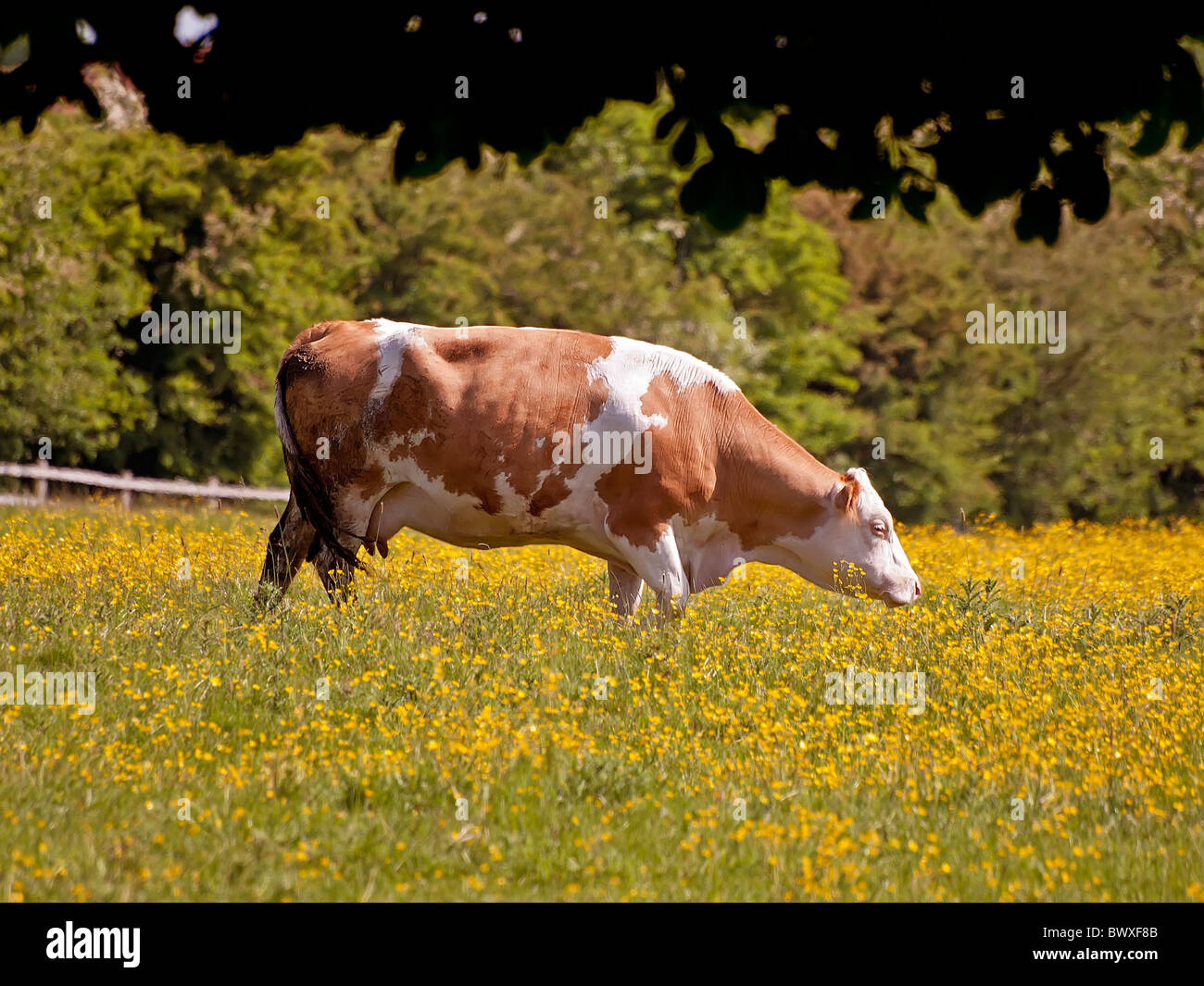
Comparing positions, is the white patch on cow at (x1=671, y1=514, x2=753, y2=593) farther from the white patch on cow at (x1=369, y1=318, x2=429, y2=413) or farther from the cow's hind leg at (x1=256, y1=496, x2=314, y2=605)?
the cow's hind leg at (x1=256, y1=496, x2=314, y2=605)

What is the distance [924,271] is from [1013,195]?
36.0m

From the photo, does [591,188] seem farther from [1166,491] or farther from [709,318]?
[1166,491]

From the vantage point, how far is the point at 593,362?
955 centimetres

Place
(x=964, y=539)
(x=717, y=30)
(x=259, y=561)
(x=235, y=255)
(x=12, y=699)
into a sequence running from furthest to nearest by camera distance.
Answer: (x=235, y=255) → (x=964, y=539) → (x=259, y=561) → (x=12, y=699) → (x=717, y=30)

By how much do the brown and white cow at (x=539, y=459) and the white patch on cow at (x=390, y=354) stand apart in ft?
0.04

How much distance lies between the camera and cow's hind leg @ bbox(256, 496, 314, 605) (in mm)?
9789

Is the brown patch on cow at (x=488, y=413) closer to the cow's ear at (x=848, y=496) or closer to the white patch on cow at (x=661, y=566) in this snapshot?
the white patch on cow at (x=661, y=566)

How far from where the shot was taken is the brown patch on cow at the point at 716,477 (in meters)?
9.41

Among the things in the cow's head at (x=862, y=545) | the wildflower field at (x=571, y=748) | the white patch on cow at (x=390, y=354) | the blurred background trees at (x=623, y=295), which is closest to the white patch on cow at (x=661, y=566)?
the wildflower field at (x=571, y=748)

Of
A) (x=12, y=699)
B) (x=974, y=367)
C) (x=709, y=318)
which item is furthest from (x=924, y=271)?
(x=12, y=699)

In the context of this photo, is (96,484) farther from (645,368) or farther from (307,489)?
(645,368)

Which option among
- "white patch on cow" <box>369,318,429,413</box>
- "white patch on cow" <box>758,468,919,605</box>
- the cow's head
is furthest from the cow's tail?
the cow's head

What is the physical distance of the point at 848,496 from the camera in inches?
392
